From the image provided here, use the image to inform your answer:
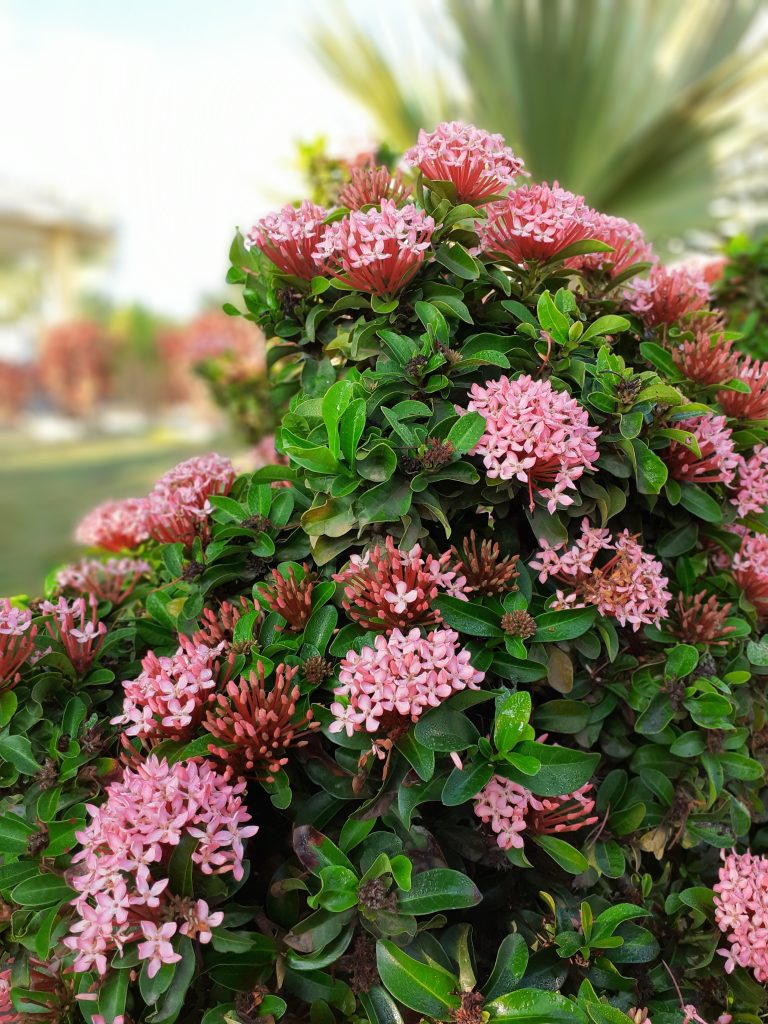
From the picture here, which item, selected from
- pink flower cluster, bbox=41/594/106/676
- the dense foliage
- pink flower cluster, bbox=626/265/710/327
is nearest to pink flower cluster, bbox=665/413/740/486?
pink flower cluster, bbox=626/265/710/327

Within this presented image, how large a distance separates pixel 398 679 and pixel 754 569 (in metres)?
0.67

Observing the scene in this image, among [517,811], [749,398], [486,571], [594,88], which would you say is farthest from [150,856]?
[594,88]

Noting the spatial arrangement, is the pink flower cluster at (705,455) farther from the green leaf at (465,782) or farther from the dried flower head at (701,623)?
the green leaf at (465,782)

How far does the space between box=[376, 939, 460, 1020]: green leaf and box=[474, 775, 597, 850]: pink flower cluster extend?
0.18 meters

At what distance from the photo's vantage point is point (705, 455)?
1.21 meters

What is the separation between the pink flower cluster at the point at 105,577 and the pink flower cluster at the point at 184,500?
0.62 ft

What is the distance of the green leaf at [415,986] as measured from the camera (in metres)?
0.90

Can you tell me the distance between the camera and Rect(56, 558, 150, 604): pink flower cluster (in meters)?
1.48

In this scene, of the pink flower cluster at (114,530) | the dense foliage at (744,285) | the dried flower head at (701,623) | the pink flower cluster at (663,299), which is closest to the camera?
the dried flower head at (701,623)

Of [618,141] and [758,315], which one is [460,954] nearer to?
[758,315]

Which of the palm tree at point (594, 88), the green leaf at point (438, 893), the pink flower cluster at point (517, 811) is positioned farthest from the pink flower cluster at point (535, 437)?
the palm tree at point (594, 88)

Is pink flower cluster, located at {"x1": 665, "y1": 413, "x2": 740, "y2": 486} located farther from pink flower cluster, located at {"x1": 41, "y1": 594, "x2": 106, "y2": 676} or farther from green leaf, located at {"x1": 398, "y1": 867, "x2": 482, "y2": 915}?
pink flower cluster, located at {"x1": 41, "y1": 594, "x2": 106, "y2": 676}

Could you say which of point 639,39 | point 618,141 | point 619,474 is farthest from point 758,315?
point 639,39

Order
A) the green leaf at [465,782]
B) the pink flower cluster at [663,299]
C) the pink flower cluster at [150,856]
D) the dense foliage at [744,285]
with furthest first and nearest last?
the dense foliage at [744,285] < the pink flower cluster at [663,299] < the green leaf at [465,782] < the pink flower cluster at [150,856]
